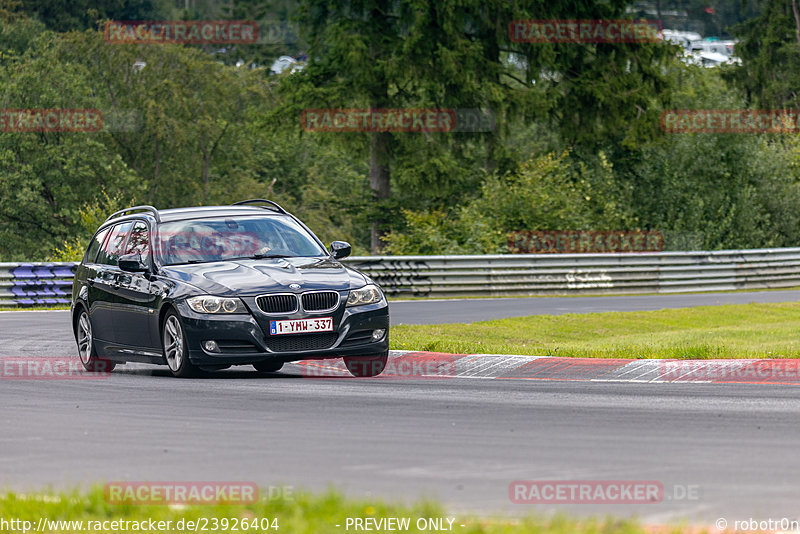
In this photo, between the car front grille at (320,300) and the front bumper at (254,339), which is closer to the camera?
the front bumper at (254,339)

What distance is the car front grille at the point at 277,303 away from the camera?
11.4 m

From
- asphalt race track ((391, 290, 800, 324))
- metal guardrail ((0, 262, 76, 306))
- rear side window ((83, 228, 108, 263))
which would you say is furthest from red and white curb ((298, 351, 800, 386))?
metal guardrail ((0, 262, 76, 306))

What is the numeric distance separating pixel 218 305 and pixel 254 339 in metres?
0.45

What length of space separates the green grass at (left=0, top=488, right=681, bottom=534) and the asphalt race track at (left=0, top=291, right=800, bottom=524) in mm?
345

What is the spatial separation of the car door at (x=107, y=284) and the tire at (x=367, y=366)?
2.51m

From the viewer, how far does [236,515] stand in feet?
18.1

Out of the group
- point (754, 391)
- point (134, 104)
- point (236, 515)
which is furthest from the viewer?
point (134, 104)

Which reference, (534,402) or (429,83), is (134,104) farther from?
(534,402)

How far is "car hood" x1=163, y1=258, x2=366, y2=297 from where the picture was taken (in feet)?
37.7

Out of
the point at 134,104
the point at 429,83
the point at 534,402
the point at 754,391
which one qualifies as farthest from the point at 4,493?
the point at 134,104

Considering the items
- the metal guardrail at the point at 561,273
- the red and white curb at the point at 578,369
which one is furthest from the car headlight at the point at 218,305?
the metal guardrail at the point at 561,273

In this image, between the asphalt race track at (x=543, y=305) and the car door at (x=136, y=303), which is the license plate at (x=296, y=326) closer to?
the car door at (x=136, y=303)

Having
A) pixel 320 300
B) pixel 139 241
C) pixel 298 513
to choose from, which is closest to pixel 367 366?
pixel 320 300

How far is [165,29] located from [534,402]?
5221cm
